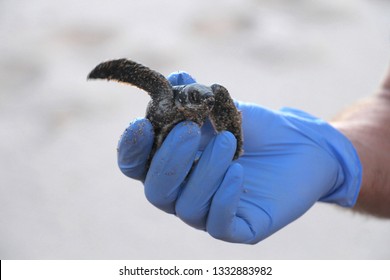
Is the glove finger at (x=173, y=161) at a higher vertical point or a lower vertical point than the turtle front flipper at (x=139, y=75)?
lower

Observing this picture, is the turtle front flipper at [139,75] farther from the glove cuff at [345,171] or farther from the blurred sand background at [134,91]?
the blurred sand background at [134,91]

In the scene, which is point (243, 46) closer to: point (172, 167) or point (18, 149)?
point (18, 149)

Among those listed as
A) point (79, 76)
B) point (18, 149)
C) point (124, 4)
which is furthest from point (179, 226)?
point (124, 4)

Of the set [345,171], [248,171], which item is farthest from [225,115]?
[345,171]

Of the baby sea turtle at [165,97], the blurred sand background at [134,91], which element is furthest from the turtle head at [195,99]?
the blurred sand background at [134,91]

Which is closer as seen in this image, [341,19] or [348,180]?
[348,180]

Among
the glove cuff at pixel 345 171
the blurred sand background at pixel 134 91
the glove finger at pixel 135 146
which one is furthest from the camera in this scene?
the blurred sand background at pixel 134 91
